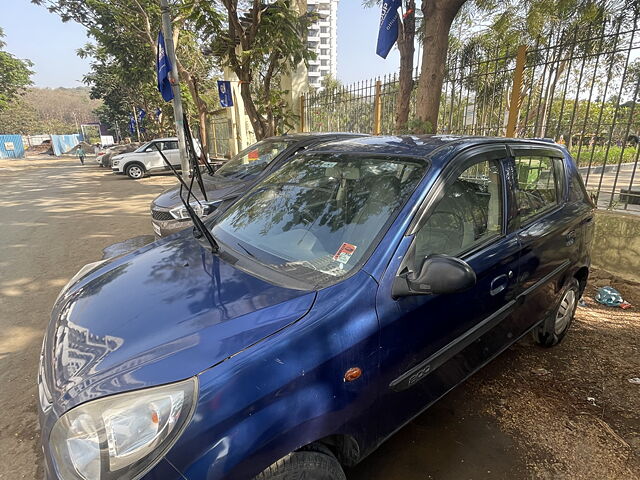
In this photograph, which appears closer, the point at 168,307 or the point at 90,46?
the point at 168,307

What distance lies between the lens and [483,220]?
2207 mm

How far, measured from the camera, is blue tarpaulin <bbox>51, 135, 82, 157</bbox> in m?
44.6

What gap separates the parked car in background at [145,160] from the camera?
15.9 metres

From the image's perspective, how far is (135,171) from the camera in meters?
16.1

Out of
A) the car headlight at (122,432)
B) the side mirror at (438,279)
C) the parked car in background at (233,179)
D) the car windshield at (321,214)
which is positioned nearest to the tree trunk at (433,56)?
the parked car in background at (233,179)

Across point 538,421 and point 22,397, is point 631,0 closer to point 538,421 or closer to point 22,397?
point 538,421

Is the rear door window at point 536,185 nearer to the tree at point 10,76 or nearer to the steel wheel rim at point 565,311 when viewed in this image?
the steel wheel rim at point 565,311

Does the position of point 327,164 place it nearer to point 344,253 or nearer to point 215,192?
point 344,253

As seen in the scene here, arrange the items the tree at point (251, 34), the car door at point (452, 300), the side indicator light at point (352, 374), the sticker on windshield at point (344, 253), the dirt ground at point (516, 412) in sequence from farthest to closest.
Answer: the tree at point (251, 34) < the dirt ground at point (516, 412) < the sticker on windshield at point (344, 253) < the car door at point (452, 300) < the side indicator light at point (352, 374)

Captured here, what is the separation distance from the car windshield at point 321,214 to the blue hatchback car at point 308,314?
0.01 metres

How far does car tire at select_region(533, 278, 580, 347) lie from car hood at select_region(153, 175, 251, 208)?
3767 millimetres

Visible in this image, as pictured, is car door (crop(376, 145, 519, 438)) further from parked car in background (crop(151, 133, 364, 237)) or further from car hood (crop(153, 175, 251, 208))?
car hood (crop(153, 175, 251, 208))

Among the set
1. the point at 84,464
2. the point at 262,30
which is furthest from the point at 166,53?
the point at 84,464

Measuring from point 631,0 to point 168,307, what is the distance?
8083 mm
